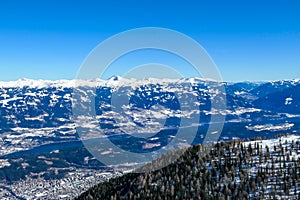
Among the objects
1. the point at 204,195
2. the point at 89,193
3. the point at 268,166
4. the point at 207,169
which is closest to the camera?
the point at 204,195

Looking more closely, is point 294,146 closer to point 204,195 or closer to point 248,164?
point 248,164

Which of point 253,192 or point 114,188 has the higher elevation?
point 253,192

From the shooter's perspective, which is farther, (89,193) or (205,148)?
(89,193)

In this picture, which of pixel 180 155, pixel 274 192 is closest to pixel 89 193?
pixel 180 155

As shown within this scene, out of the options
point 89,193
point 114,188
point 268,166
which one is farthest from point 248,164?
point 89,193

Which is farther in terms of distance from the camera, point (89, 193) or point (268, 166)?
point (89, 193)

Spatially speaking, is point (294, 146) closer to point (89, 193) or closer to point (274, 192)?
point (274, 192)

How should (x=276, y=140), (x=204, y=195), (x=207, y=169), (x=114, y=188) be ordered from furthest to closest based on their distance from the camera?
(x=114, y=188) < (x=276, y=140) < (x=207, y=169) < (x=204, y=195)

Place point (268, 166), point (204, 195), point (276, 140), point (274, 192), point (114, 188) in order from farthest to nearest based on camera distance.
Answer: point (114, 188)
point (276, 140)
point (268, 166)
point (204, 195)
point (274, 192)

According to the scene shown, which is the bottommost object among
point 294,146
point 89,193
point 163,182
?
point 89,193
